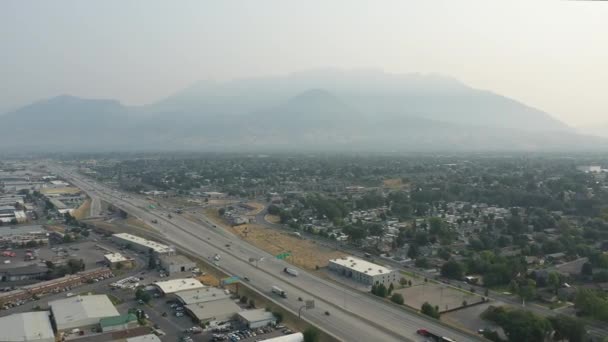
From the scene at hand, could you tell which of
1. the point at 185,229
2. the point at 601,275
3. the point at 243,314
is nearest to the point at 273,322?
the point at 243,314

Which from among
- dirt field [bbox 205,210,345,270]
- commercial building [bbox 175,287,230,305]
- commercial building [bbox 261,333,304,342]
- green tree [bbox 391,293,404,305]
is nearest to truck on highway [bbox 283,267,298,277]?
dirt field [bbox 205,210,345,270]

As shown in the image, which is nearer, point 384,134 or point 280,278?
point 280,278

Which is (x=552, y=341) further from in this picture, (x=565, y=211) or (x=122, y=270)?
(x=565, y=211)

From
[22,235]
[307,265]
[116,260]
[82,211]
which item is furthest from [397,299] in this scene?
[82,211]

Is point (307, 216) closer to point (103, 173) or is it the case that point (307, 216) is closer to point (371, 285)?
point (371, 285)

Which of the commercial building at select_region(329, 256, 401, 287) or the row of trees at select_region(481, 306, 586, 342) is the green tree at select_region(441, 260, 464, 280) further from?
the row of trees at select_region(481, 306, 586, 342)

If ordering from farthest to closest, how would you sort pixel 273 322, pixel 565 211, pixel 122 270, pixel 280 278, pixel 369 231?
pixel 565 211 → pixel 369 231 → pixel 122 270 → pixel 280 278 → pixel 273 322

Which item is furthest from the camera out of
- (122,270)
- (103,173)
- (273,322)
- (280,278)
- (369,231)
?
(103,173)
